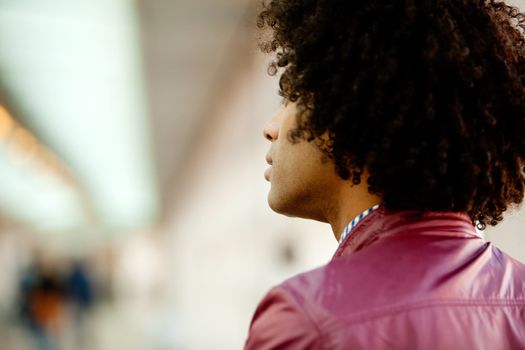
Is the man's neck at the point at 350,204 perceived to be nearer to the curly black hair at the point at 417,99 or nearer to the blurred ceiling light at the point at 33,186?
the curly black hair at the point at 417,99

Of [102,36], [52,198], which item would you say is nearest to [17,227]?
[52,198]

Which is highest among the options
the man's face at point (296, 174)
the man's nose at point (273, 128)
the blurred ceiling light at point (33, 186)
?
the blurred ceiling light at point (33, 186)

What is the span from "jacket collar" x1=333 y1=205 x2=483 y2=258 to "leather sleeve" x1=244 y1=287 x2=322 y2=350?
0.68 ft

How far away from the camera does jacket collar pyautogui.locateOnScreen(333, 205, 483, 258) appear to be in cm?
114

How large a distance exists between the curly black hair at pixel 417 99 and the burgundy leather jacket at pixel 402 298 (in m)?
0.07

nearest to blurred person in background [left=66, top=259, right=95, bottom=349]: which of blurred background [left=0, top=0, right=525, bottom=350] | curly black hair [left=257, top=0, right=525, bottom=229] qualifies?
blurred background [left=0, top=0, right=525, bottom=350]

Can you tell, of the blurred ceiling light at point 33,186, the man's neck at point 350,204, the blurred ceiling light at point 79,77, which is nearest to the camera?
the man's neck at point 350,204

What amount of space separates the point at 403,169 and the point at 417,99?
0.12 m

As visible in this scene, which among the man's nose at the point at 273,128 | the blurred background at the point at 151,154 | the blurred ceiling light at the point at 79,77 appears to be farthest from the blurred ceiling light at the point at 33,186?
the man's nose at the point at 273,128

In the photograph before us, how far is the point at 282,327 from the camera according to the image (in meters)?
0.97

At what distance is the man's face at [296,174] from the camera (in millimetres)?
1310

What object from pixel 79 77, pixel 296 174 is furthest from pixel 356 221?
pixel 79 77

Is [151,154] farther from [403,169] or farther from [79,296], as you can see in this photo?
[403,169]

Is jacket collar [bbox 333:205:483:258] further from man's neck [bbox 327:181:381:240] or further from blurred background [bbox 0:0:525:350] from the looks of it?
blurred background [bbox 0:0:525:350]
